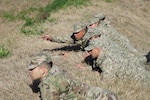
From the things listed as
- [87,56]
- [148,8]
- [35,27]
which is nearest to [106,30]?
[87,56]

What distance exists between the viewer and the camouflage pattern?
8.21 m

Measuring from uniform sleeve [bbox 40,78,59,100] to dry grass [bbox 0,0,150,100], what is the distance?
0.94 m

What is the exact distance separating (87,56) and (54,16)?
28.8 ft

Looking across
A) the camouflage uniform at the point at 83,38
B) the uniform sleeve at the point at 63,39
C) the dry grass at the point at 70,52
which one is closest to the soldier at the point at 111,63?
the dry grass at the point at 70,52

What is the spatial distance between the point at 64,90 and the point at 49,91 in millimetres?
345

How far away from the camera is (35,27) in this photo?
17547 millimetres

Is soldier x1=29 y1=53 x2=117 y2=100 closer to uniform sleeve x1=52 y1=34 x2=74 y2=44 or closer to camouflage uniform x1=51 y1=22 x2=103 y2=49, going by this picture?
camouflage uniform x1=51 y1=22 x2=103 y2=49

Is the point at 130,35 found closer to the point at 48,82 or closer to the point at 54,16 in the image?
the point at 54,16

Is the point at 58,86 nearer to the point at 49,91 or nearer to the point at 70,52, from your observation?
the point at 49,91

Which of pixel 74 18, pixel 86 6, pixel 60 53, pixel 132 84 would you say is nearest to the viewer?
pixel 132 84

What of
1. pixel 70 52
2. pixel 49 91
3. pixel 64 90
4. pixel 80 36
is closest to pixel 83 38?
pixel 80 36

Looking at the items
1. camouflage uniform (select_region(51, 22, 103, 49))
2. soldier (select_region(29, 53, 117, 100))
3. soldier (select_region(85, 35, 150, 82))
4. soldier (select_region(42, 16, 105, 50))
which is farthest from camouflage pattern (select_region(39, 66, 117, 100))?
soldier (select_region(42, 16, 105, 50))

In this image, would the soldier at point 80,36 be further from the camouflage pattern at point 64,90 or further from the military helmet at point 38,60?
the camouflage pattern at point 64,90

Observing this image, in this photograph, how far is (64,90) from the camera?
8289 mm
